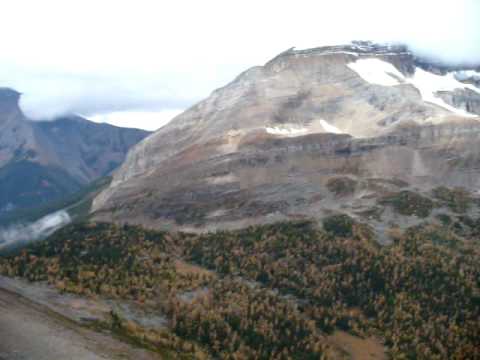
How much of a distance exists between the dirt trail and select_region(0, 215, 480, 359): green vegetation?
972 cm

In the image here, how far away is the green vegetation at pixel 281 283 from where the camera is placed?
100 metres

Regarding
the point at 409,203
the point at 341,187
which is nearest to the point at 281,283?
the point at 409,203

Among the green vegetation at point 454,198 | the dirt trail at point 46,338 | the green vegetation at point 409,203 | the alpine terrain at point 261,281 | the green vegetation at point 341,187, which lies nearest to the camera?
the dirt trail at point 46,338

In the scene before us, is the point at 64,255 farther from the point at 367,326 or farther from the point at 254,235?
the point at 367,326

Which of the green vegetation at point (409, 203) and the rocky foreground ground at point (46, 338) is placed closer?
the rocky foreground ground at point (46, 338)

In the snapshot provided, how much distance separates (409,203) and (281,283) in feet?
225

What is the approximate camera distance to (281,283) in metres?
127

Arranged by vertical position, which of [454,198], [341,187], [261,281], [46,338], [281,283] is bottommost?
[281,283]

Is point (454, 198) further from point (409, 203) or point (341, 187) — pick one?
point (341, 187)

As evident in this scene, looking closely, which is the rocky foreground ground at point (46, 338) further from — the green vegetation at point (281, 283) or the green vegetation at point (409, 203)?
the green vegetation at point (409, 203)

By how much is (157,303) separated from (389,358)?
135 feet

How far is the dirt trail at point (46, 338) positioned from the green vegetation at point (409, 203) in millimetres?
115144

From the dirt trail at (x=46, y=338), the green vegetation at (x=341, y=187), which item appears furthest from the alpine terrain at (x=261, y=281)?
the green vegetation at (x=341, y=187)

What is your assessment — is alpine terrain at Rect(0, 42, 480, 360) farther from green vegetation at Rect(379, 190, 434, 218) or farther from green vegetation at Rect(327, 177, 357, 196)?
green vegetation at Rect(327, 177, 357, 196)
